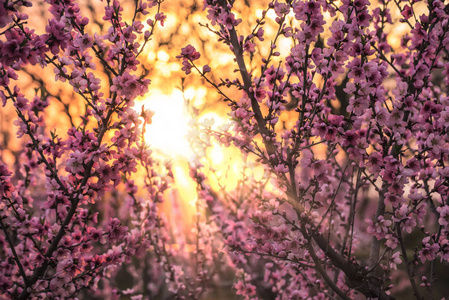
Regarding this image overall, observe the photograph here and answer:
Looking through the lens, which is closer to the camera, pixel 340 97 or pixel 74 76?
pixel 74 76

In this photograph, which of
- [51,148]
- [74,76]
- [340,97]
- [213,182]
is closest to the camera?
[74,76]

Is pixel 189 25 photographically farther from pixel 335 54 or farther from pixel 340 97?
pixel 335 54

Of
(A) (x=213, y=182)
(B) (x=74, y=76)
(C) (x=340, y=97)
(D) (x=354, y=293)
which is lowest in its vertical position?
(D) (x=354, y=293)

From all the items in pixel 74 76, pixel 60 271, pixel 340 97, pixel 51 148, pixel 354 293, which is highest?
pixel 340 97

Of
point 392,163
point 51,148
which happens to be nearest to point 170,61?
point 51,148

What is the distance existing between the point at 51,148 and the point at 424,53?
3.95 m

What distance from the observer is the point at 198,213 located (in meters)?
5.84

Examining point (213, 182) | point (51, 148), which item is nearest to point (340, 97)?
point (213, 182)

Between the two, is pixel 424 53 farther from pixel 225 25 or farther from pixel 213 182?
pixel 213 182

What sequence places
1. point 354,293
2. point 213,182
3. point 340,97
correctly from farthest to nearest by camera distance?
point 340,97
point 213,182
point 354,293

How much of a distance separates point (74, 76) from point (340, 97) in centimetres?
873

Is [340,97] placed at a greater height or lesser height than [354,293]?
greater

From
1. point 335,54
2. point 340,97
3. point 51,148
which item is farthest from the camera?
point 340,97

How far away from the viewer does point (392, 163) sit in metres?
2.67
